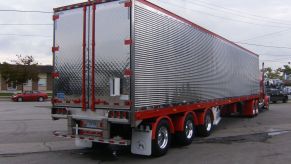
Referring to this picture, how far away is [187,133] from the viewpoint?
11.1m

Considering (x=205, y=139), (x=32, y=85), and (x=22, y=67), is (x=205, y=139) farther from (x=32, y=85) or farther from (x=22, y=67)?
(x=32, y=85)

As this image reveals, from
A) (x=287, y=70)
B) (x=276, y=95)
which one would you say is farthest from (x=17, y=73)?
(x=287, y=70)

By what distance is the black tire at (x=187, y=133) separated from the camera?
10.7 metres

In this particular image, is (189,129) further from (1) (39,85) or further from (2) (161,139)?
(1) (39,85)

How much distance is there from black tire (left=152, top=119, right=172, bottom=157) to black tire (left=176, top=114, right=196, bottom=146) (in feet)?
3.38

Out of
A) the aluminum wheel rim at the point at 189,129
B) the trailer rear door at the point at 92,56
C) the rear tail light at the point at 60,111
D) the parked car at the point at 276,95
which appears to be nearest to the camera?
the trailer rear door at the point at 92,56

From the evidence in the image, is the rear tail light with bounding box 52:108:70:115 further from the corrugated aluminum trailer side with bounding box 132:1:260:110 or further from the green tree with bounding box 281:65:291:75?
the green tree with bounding box 281:65:291:75

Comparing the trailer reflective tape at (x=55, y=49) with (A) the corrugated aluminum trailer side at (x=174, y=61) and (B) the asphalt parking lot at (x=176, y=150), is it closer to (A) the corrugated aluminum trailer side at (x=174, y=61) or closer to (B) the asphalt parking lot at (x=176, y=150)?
(A) the corrugated aluminum trailer side at (x=174, y=61)

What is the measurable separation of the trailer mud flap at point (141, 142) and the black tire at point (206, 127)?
4.10 m

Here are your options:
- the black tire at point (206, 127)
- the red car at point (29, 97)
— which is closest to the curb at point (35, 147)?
the black tire at point (206, 127)

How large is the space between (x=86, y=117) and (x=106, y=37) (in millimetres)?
1981

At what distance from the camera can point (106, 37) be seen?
28.9ft

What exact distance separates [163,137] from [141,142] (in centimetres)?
92

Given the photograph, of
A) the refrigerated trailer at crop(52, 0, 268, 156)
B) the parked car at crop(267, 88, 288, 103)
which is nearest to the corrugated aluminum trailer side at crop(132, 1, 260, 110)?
→ the refrigerated trailer at crop(52, 0, 268, 156)
